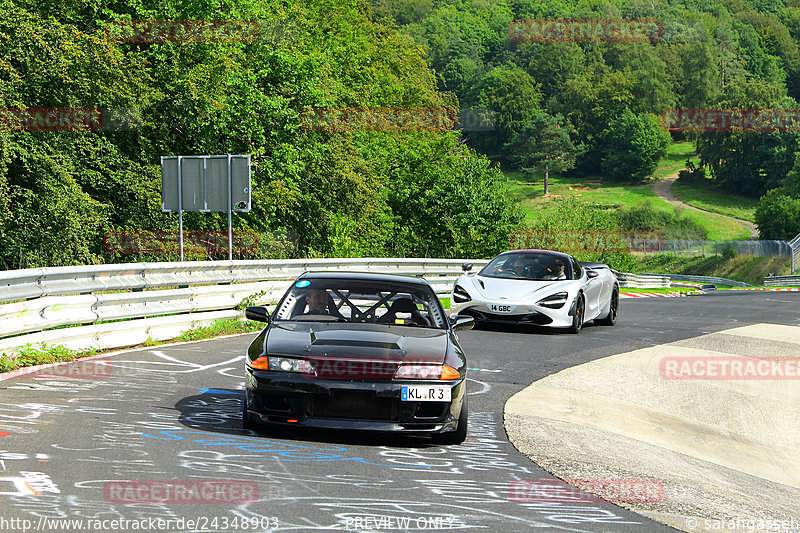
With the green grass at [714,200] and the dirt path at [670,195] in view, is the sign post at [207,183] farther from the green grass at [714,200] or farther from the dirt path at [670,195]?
the green grass at [714,200]

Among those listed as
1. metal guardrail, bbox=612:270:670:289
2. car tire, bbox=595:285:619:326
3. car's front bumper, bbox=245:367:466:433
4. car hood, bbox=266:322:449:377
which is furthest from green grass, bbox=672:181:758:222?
car's front bumper, bbox=245:367:466:433

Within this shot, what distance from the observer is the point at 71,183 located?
2591 centimetres

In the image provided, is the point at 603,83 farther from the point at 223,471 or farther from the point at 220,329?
the point at 223,471

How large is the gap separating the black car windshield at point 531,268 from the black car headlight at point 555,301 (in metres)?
0.57

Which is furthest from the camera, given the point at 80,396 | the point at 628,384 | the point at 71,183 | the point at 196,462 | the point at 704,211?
the point at 704,211

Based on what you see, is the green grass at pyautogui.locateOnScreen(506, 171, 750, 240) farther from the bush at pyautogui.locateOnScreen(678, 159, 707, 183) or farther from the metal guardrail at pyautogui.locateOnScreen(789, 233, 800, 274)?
the metal guardrail at pyautogui.locateOnScreen(789, 233, 800, 274)

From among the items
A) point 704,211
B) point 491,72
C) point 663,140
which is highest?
point 491,72

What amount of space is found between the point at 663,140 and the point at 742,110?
14.7 meters

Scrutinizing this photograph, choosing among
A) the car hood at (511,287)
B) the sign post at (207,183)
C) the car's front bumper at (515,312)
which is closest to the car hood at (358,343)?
the car's front bumper at (515,312)

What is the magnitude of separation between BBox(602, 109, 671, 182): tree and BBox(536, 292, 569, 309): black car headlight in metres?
148

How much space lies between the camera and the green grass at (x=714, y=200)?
141 m

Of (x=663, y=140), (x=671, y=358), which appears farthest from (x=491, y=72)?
(x=671, y=358)

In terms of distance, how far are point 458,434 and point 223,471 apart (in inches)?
76.7

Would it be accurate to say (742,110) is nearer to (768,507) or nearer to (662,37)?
(662,37)
